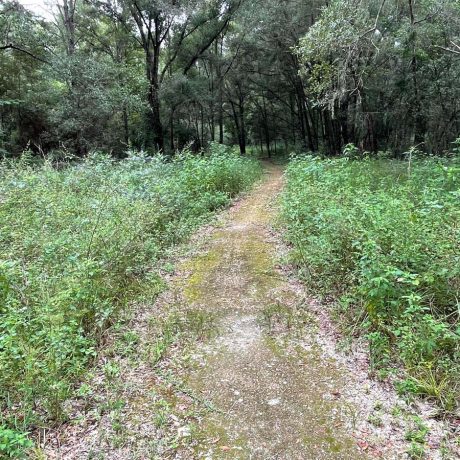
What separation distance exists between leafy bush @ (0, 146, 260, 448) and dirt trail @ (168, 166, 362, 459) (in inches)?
37.1

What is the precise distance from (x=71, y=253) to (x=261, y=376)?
277cm

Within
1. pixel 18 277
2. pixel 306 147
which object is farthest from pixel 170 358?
pixel 306 147

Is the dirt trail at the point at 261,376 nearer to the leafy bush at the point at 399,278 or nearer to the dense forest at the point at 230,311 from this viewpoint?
the dense forest at the point at 230,311

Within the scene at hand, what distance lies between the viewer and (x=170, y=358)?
121 inches

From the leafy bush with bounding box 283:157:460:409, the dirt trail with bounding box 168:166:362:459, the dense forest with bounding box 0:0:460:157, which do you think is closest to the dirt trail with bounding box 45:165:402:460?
the dirt trail with bounding box 168:166:362:459

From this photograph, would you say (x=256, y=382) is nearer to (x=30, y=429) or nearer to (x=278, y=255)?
(x=30, y=429)

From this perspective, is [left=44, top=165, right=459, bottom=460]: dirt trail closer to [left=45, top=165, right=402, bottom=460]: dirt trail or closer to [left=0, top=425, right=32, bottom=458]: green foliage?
[left=45, top=165, right=402, bottom=460]: dirt trail

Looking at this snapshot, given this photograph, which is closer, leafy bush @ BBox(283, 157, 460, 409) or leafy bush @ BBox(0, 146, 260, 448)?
leafy bush @ BBox(0, 146, 260, 448)

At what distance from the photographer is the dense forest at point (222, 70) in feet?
32.5

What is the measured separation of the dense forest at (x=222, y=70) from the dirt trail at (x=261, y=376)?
6043 mm

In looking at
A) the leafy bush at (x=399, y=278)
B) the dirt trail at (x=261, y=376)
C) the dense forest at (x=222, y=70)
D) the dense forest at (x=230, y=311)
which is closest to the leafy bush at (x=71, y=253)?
the dense forest at (x=230, y=311)

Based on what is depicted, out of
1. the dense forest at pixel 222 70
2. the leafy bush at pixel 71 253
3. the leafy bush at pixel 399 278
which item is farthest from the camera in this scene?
the dense forest at pixel 222 70

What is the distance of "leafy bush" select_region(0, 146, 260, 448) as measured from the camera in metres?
2.54

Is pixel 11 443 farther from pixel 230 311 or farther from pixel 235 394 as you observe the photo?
pixel 230 311
